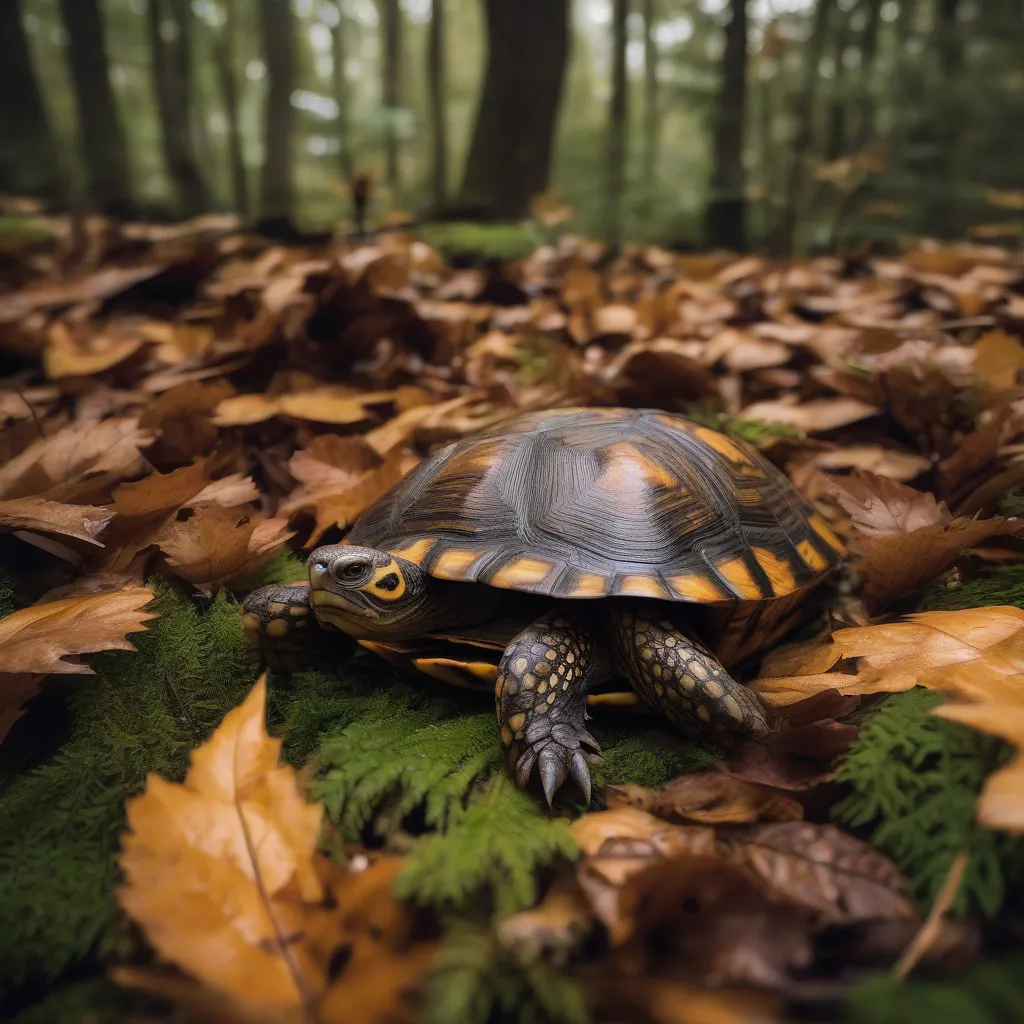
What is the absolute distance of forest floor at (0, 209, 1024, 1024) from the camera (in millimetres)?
770

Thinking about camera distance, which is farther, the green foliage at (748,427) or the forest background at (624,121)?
the forest background at (624,121)

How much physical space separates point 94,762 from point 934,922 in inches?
50.7

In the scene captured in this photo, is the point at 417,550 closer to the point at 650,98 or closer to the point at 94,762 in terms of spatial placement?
the point at 94,762

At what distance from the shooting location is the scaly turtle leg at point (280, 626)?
1428mm

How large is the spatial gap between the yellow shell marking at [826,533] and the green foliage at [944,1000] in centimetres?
113

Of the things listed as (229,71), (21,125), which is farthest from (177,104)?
(229,71)

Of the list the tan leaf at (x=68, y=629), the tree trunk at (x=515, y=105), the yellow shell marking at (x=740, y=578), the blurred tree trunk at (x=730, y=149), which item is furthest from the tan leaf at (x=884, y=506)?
the blurred tree trunk at (x=730, y=149)

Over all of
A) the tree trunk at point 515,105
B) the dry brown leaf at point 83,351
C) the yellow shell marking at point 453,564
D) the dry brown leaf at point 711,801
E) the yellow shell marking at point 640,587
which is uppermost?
the tree trunk at point 515,105

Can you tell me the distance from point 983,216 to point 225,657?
12256 millimetres

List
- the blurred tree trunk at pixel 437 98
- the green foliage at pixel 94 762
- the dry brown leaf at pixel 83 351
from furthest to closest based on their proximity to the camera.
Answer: the blurred tree trunk at pixel 437 98, the dry brown leaf at pixel 83 351, the green foliage at pixel 94 762

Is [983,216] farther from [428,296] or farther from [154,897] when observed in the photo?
[154,897]

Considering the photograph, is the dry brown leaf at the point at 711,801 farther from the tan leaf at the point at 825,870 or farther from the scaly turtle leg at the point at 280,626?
the scaly turtle leg at the point at 280,626

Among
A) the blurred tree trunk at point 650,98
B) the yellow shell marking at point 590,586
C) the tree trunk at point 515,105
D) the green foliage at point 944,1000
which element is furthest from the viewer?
the blurred tree trunk at point 650,98

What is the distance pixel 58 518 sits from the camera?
1421 mm
